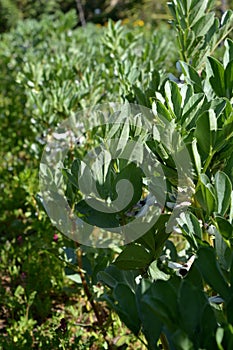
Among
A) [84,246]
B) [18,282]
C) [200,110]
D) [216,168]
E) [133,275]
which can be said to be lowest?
[18,282]

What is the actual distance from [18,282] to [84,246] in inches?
35.4

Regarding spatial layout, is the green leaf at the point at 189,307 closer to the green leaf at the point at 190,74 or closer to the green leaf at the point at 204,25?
the green leaf at the point at 190,74

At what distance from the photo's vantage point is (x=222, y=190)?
1027 mm

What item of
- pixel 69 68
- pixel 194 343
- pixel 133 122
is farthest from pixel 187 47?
pixel 69 68

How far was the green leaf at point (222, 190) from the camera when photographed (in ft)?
3.33

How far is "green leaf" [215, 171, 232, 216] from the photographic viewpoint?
3.33 feet

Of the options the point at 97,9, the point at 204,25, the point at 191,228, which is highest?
the point at 204,25

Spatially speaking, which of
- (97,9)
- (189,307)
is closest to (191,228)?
(189,307)

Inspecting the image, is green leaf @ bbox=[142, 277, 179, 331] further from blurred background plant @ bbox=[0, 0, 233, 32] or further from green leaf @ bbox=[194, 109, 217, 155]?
blurred background plant @ bbox=[0, 0, 233, 32]

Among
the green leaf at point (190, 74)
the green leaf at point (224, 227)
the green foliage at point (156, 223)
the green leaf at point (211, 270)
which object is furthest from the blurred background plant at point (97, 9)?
the green leaf at point (211, 270)

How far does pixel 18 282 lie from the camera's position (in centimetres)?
282

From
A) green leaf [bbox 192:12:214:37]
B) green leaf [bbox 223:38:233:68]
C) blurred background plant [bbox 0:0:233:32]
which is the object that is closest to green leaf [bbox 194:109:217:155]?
green leaf [bbox 223:38:233:68]

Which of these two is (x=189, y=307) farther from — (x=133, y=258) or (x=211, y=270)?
(x=133, y=258)

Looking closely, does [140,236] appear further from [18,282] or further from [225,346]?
[18,282]
